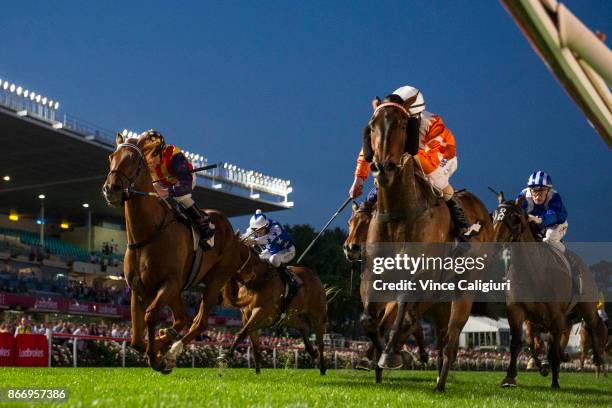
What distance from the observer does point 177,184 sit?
10.3 metres

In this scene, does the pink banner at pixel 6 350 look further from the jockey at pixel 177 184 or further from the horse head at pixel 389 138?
the horse head at pixel 389 138

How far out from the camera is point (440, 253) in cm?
793

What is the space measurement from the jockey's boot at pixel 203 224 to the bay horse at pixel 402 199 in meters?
2.84

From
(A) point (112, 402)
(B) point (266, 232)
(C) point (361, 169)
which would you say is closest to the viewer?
(A) point (112, 402)

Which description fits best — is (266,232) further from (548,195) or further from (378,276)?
(378,276)

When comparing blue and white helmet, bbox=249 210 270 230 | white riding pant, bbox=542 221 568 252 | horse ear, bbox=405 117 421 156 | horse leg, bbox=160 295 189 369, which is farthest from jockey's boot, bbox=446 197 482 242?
blue and white helmet, bbox=249 210 270 230

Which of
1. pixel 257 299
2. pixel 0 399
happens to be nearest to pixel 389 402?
pixel 0 399

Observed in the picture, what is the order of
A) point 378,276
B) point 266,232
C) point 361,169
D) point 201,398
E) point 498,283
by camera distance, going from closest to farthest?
point 201,398 → point 378,276 → point 361,169 → point 498,283 → point 266,232

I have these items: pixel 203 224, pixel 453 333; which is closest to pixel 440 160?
pixel 453 333

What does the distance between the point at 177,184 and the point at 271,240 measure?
6143 millimetres

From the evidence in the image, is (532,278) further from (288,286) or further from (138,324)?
(288,286)

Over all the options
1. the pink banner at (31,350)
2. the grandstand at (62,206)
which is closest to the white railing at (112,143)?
the grandstand at (62,206)

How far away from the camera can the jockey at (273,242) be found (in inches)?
624

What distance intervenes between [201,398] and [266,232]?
10643 mm
